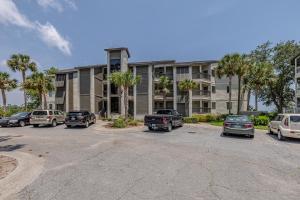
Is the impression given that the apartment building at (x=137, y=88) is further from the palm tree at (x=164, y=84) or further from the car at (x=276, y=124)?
the car at (x=276, y=124)

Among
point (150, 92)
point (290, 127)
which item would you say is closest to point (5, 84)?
point (150, 92)

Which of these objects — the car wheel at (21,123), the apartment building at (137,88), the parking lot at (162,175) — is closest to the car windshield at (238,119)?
the parking lot at (162,175)

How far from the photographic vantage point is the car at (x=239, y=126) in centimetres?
1464

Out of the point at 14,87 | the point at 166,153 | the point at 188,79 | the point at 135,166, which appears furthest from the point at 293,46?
the point at 14,87

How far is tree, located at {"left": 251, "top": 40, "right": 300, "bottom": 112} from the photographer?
37.8m

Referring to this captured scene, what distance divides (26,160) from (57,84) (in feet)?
102

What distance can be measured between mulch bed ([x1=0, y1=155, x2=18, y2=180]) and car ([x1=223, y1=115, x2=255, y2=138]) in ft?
44.4

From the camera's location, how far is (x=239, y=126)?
14805mm

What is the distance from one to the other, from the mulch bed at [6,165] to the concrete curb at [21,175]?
0.50 feet

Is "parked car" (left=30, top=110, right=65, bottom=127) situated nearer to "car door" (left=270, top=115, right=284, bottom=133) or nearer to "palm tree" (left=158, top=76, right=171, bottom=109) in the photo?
"palm tree" (left=158, top=76, right=171, bottom=109)

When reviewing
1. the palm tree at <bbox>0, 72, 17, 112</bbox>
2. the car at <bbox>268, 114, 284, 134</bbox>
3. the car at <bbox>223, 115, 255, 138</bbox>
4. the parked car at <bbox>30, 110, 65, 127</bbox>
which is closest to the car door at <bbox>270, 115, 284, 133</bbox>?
the car at <bbox>268, 114, 284, 134</bbox>

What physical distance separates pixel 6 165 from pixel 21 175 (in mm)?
1648

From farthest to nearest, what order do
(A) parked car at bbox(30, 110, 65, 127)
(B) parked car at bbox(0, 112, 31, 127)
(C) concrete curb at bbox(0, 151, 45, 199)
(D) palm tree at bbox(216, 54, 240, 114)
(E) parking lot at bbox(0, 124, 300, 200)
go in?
(D) palm tree at bbox(216, 54, 240, 114) → (B) parked car at bbox(0, 112, 31, 127) → (A) parked car at bbox(30, 110, 65, 127) → (C) concrete curb at bbox(0, 151, 45, 199) → (E) parking lot at bbox(0, 124, 300, 200)

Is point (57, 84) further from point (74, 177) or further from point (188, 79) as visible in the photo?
point (74, 177)
